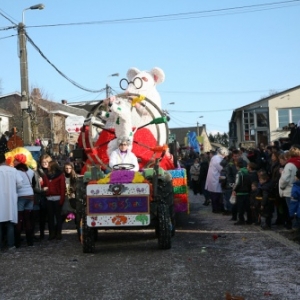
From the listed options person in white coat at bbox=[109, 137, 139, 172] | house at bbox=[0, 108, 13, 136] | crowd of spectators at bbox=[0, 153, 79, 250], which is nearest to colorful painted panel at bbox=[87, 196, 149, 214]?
person in white coat at bbox=[109, 137, 139, 172]

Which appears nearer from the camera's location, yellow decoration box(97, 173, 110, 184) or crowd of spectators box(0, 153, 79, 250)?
yellow decoration box(97, 173, 110, 184)

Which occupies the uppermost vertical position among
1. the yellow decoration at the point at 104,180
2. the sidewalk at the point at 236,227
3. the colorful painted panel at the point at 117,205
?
the yellow decoration at the point at 104,180

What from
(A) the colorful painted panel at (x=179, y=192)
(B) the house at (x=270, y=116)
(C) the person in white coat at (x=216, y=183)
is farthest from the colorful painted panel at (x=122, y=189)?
(B) the house at (x=270, y=116)

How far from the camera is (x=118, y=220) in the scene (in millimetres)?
9203

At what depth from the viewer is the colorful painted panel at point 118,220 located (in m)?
9.18

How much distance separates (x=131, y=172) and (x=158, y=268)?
1911 mm

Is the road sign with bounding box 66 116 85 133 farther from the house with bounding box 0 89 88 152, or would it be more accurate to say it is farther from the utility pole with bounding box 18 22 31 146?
the house with bounding box 0 89 88 152

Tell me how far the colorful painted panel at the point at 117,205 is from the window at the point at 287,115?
1408 inches

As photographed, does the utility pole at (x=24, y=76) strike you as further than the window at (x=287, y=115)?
No

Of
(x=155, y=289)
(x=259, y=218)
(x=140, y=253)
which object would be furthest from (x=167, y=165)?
(x=155, y=289)

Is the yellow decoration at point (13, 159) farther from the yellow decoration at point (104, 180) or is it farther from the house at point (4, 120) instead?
the house at point (4, 120)

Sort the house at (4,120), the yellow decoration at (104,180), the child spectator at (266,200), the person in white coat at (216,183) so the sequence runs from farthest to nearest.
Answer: the house at (4,120)
the person in white coat at (216,183)
the child spectator at (266,200)
the yellow decoration at (104,180)

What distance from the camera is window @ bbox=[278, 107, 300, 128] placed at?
142ft

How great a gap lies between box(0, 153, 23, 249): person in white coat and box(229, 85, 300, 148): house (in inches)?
1232
